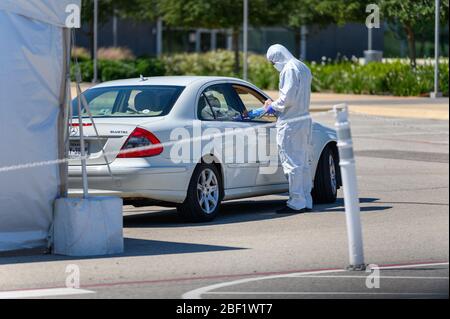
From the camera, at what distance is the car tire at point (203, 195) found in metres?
11.6

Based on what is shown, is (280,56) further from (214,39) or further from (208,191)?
(214,39)

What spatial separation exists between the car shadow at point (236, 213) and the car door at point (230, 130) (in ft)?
1.23

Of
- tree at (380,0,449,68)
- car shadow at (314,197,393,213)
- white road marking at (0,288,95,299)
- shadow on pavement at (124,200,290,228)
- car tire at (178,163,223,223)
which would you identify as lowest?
shadow on pavement at (124,200,290,228)

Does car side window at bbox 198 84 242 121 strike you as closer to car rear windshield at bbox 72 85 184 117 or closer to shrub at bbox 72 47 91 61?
car rear windshield at bbox 72 85 184 117

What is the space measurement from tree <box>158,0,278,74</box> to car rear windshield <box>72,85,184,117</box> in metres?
33.9

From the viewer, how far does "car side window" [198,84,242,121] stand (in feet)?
39.5

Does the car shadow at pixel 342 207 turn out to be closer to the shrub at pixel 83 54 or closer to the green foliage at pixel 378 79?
the green foliage at pixel 378 79

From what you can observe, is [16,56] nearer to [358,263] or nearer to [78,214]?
[78,214]

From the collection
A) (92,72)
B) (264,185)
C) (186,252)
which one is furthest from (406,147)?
(92,72)

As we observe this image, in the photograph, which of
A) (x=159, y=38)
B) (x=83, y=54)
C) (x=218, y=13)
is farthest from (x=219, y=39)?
(x=218, y=13)

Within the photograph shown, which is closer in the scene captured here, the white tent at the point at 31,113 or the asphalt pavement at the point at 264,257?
the asphalt pavement at the point at 264,257

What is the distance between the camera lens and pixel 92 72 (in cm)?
4659

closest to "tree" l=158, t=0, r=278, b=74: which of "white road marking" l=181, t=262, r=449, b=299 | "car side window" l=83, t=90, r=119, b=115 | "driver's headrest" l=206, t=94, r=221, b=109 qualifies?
"car side window" l=83, t=90, r=119, b=115

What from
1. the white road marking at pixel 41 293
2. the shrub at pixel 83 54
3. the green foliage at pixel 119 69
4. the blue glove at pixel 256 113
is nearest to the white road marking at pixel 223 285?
the white road marking at pixel 41 293
